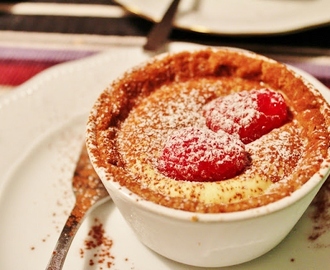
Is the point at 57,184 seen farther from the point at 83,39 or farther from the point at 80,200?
the point at 83,39

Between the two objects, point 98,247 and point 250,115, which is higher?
point 250,115

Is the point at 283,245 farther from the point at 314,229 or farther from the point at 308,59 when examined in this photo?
the point at 308,59

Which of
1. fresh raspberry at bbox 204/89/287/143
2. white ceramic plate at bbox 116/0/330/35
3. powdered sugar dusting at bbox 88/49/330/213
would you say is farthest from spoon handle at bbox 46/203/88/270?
white ceramic plate at bbox 116/0/330/35

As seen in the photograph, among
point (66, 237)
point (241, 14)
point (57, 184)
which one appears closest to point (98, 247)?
point (66, 237)

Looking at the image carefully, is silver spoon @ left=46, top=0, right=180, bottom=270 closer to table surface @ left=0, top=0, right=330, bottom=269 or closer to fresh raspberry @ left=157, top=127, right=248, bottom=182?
fresh raspberry @ left=157, top=127, right=248, bottom=182

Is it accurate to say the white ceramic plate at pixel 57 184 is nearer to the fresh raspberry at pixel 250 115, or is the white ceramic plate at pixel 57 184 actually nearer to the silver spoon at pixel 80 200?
the silver spoon at pixel 80 200

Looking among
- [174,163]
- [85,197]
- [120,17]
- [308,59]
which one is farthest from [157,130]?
[120,17]
